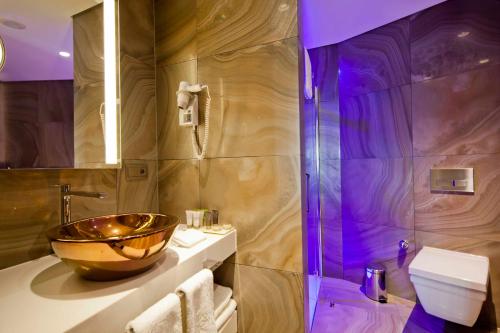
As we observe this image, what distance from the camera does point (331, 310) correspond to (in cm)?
188

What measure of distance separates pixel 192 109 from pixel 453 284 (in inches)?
74.5

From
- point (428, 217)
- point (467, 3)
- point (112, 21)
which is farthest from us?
point (428, 217)

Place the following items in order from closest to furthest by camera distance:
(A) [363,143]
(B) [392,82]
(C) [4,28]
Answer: (C) [4,28]
(B) [392,82]
(A) [363,143]

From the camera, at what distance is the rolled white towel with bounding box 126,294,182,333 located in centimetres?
65

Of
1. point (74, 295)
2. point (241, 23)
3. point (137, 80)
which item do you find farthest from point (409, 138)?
point (74, 295)

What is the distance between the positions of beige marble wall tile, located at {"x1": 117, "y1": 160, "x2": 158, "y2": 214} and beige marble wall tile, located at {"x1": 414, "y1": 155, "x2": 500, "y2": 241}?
6.73ft

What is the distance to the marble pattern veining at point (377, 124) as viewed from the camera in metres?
1.98

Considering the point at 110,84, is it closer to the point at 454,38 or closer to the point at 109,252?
the point at 109,252

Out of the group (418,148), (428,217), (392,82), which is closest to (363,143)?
(418,148)

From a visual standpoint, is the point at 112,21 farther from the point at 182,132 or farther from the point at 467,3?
the point at 467,3

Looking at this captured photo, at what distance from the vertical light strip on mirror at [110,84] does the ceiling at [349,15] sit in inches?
45.8

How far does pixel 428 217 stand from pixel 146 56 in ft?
7.94

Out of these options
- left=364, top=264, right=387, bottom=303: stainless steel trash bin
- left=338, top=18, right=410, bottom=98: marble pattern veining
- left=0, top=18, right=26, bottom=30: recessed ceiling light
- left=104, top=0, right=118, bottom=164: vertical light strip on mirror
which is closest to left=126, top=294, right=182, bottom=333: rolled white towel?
left=104, top=0, right=118, bottom=164: vertical light strip on mirror

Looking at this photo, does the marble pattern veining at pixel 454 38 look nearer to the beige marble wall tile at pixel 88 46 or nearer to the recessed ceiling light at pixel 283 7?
the recessed ceiling light at pixel 283 7
